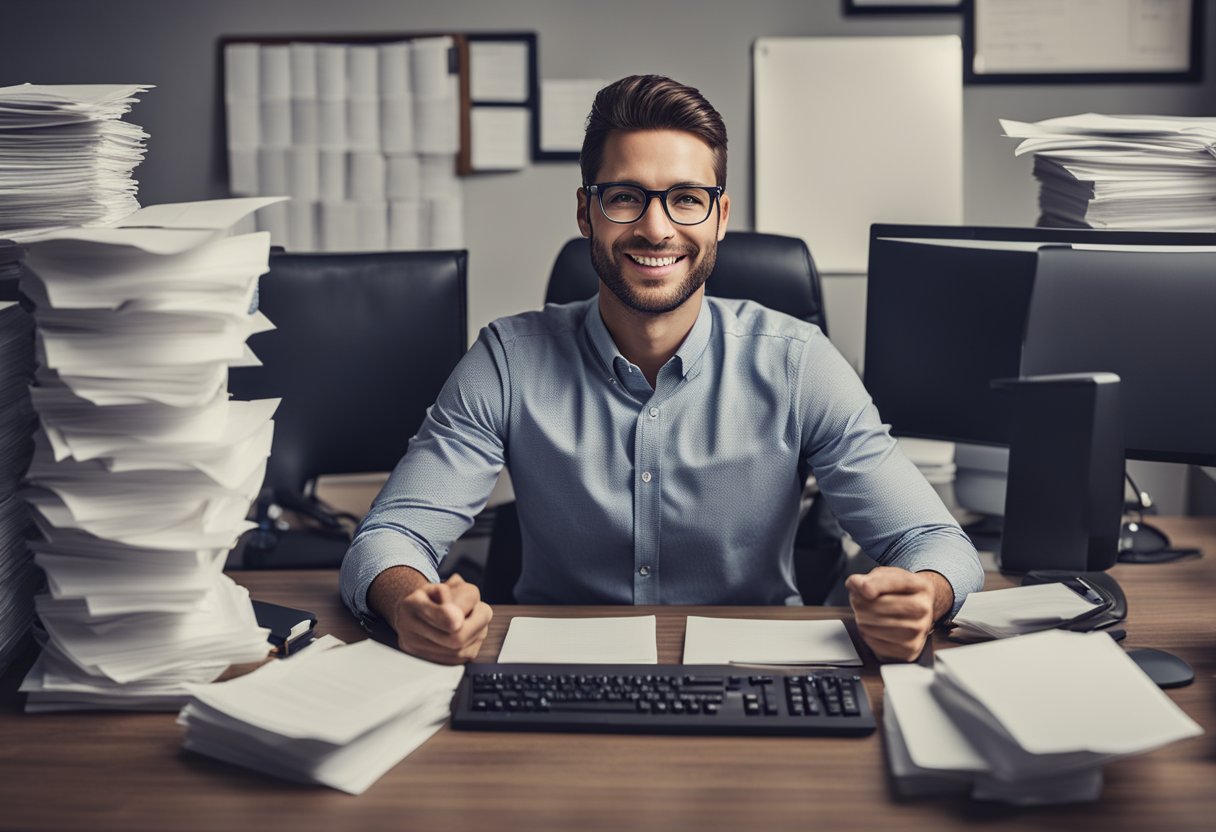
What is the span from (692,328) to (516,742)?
2.42 feet

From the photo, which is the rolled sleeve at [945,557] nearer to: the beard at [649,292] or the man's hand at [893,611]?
the man's hand at [893,611]

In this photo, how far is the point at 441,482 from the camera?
1.52 meters

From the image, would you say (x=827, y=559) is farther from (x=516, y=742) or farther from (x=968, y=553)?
(x=516, y=742)

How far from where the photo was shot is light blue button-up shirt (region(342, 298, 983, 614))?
1.58 meters

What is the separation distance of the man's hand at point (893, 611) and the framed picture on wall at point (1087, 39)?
1.97m

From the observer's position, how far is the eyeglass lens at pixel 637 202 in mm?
1582

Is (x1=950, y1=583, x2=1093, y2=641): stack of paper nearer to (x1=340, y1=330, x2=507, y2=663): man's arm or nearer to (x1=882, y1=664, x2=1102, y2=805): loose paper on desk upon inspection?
(x1=882, y1=664, x2=1102, y2=805): loose paper on desk

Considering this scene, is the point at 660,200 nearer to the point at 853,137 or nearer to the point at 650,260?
the point at 650,260

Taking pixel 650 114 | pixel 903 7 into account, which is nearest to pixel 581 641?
pixel 650 114

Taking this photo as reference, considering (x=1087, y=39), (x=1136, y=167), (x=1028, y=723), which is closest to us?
(x=1028, y=723)

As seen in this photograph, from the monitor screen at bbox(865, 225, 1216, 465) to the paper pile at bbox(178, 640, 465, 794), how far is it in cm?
94

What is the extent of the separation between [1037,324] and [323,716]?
3.52ft

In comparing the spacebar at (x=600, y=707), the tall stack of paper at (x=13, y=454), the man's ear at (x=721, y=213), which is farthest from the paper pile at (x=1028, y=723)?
the tall stack of paper at (x=13, y=454)

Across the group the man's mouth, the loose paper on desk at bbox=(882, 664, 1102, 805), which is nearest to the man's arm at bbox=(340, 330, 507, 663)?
the man's mouth
